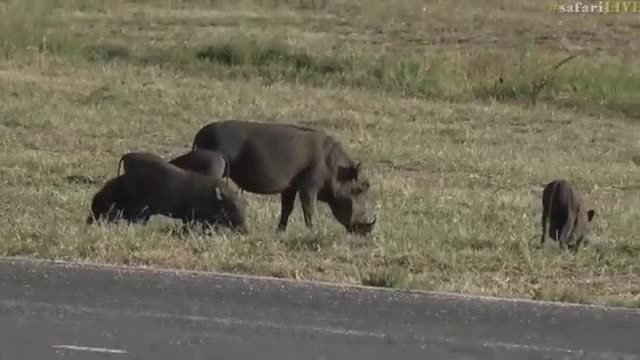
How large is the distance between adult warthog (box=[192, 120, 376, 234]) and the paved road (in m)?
2.51

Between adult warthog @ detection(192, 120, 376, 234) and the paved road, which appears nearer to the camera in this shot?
A: the paved road

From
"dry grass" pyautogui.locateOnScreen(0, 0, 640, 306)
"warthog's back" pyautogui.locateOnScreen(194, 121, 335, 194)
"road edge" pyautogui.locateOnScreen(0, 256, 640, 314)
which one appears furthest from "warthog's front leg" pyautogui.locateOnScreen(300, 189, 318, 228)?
"road edge" pyautogui.locateOnScreen(0, 256, 640, 314)

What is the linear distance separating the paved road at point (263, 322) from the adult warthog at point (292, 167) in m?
2.51

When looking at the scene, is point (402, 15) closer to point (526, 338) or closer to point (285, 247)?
point (285, 247)

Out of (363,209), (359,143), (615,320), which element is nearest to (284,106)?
(359,143)

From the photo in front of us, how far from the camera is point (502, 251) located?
11.8 metres

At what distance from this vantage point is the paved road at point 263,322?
8523 mm

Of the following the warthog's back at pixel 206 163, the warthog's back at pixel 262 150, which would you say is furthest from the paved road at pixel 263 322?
the warthog's back at pixel 262 150

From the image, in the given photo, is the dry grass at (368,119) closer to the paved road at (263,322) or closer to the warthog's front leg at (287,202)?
the warthog's front leg at (287,202)

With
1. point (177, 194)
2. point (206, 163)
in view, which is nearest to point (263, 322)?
point (177, 194)

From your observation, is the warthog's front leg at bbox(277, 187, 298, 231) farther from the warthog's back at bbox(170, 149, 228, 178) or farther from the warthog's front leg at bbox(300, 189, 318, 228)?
the warthog's back at bbox(170, 149, 228, 178)

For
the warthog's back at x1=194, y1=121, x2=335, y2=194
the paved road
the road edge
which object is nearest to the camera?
the paved road

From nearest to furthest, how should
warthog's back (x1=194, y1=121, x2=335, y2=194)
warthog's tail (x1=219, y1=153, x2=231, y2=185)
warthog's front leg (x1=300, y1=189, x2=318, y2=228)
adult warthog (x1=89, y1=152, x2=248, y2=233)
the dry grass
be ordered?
the dry grass
adult warthog (x1=89, y1=152, x2=248, y2=233)
warthog's tail (x1=219, y1=153, x2=231, y2=185)
warthog's back (x1=194, y1=121, x2=335, y2=194)
warthog's front leg (x1=300, y1=189, x2=318, y2=228)

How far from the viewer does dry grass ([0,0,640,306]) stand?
1134 centimetres
